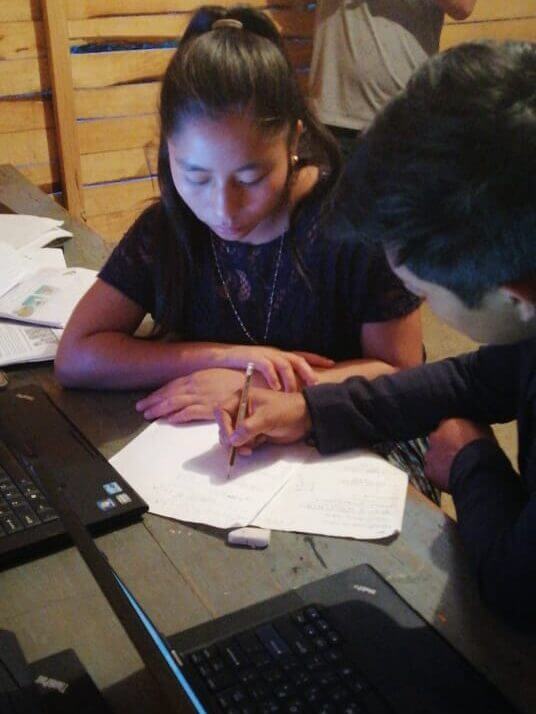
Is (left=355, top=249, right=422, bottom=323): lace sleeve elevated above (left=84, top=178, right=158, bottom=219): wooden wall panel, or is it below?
above

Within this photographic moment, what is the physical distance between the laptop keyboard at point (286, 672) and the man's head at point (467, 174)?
13.1 inches

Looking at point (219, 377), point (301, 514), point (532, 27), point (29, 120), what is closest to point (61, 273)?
point (219, 377)

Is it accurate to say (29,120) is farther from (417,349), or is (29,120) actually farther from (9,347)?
(417,349)

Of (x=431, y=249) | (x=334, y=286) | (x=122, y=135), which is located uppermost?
(x=431, y=249)

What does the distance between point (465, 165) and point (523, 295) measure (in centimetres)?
13

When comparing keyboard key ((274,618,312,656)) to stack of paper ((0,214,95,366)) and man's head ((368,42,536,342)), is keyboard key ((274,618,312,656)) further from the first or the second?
stack of paper ((0,214,95,366))

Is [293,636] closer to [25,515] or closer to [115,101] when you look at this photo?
[25,515]

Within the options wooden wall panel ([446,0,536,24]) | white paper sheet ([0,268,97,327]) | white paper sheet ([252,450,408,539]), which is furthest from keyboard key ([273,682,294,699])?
wooden wall panel ([446,0,536,24])

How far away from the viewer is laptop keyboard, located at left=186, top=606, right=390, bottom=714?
24.8 inches

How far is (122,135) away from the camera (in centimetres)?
282

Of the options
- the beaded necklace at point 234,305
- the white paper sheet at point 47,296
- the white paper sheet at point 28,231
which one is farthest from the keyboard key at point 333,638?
the white paper sheet at point 28,231

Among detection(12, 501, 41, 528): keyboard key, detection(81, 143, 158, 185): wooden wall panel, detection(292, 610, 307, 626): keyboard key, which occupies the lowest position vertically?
detection(81, 143, 158, 185): wooden wall panel

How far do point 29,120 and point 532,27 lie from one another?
7.99ft

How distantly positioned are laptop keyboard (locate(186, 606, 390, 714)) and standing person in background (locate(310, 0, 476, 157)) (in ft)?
6.70
